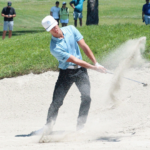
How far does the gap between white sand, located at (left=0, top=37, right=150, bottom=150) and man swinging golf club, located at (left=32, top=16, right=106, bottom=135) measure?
54 cm

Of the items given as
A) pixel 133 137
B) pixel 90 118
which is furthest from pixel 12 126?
pixel 133 137

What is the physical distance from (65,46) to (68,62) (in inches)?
12.6

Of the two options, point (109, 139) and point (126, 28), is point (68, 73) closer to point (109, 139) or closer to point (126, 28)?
point (109, 139)

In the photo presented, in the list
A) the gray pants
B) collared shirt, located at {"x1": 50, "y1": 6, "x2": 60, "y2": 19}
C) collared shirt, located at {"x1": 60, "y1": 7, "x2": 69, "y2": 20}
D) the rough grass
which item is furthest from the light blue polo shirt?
collared shirt, located at {"x1": 50, "y1": 6, "x2": 60, "y2": 19}

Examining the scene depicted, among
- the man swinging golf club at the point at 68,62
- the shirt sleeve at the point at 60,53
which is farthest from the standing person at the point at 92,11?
the shirt sleeve at the point at 60,53

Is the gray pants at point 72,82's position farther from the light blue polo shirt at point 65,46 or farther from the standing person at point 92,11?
the standing person at point 92,11

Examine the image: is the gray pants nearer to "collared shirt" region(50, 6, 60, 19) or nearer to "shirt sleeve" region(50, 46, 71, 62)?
"shirt sleeve" region(50, 46, 71, 62)

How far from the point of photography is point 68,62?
20.2 ft

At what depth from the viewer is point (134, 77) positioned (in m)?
9.23

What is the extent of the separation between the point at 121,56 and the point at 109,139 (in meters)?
3.85

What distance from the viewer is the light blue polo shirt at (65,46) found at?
19.2 ft

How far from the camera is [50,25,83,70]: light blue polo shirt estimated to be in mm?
5852

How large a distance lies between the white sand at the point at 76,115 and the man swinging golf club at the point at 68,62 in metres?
0.54


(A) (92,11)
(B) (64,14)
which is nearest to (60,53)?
(A) (92,11)
